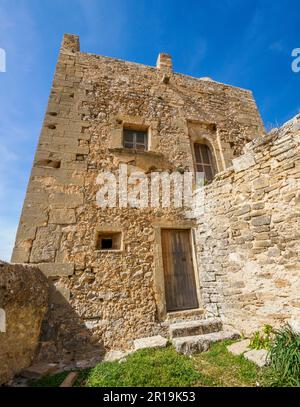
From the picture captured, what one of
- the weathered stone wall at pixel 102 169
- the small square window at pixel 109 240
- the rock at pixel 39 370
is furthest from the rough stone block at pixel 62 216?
the rock at pixel 39 370

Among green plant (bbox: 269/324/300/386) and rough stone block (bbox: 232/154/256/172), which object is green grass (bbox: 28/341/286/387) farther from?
rough stone block (bbox: 232/154/256/172)

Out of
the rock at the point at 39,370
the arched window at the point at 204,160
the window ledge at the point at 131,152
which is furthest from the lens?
the arched window at the point at 204,160

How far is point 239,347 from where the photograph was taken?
321cm

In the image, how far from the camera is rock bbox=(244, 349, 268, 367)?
2666 mm

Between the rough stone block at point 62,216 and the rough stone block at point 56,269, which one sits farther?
the rough stone block at point 62,216

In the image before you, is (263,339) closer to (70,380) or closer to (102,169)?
(70,380)

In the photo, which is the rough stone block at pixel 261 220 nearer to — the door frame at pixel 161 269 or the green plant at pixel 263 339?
the door frame at pixel 161 269

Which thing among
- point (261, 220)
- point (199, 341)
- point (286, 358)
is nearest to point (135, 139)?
point (261, 220)

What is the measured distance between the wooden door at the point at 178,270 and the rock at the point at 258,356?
1.59m

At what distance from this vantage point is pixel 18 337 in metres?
2.94

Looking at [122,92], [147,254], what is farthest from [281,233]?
[122,92]

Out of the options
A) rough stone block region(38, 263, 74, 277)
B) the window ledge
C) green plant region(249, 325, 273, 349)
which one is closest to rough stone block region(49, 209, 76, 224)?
rough stone block region(38, 263, 74, 277)

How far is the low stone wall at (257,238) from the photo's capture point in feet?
10.8

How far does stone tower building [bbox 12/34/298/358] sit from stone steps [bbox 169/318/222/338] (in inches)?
8.4
